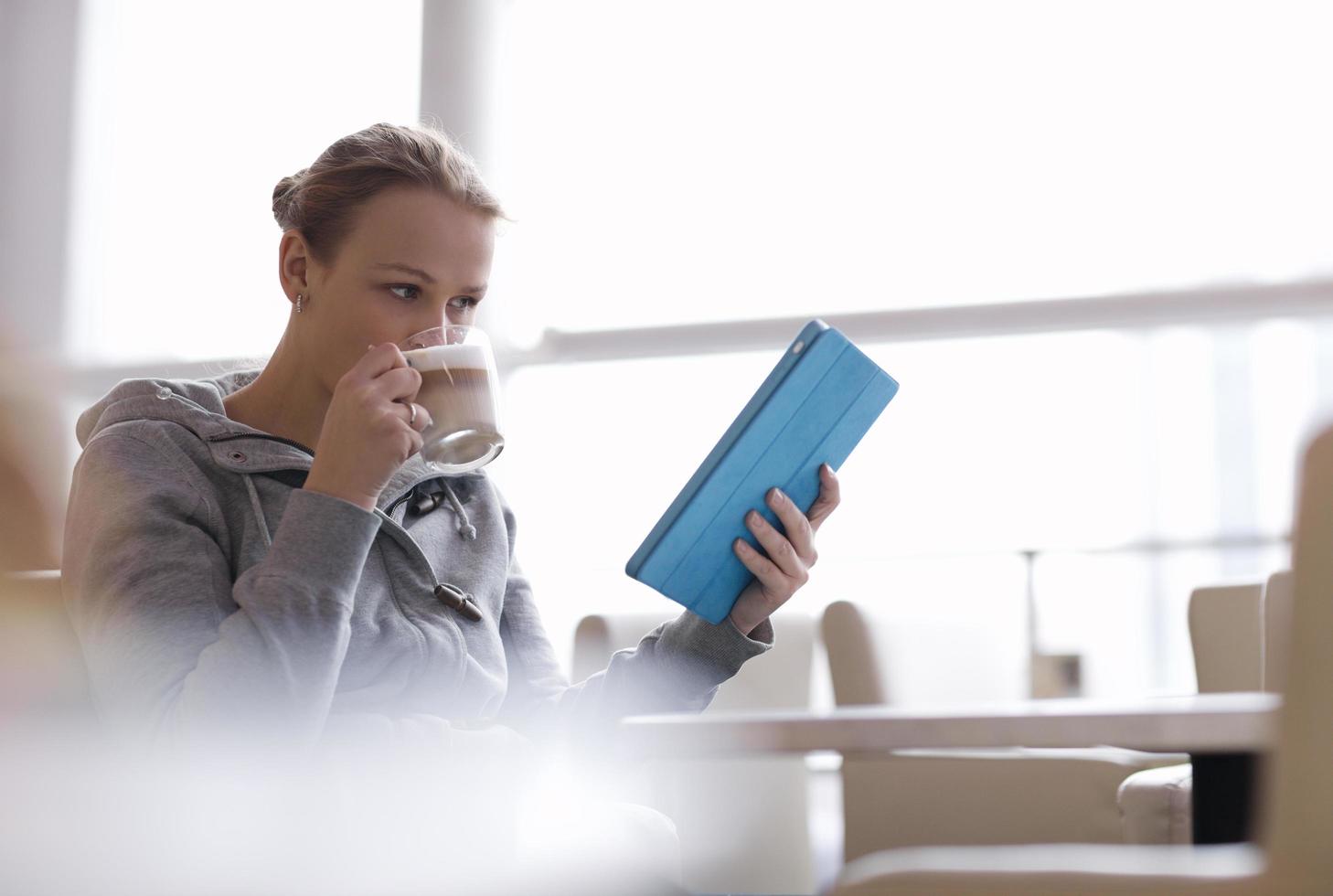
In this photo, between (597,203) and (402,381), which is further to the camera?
(597,203)

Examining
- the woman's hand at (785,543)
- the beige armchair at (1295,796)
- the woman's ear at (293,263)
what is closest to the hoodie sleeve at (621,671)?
the woman's hand at (785,543)

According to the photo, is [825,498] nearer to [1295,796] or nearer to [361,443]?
[361,443]

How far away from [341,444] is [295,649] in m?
0.17

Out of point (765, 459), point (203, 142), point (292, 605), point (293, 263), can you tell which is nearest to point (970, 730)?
point (765, 459)

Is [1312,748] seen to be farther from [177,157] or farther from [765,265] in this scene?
[177,157]

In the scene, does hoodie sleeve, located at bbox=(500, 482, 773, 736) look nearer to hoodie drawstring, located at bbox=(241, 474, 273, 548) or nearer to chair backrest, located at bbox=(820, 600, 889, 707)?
hoodie drawstring, located at bbox=(241, 474, 273, 548)

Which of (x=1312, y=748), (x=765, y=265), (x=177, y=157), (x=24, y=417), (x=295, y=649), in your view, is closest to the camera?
(x=1312, y=748)

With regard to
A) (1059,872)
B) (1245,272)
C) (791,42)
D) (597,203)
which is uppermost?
(791,42)

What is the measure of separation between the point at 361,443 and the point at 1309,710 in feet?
2.32

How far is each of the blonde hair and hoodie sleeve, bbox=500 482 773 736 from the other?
1.15 feet

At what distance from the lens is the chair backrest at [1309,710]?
58 centimetres

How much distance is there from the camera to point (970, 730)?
64 cm

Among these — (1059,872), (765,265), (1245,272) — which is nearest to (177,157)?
(765,265)

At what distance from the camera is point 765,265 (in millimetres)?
3303
